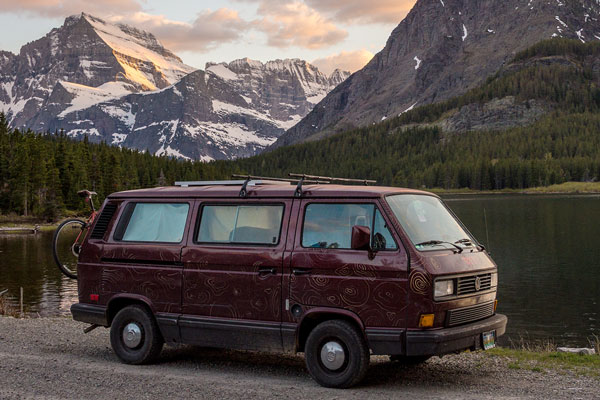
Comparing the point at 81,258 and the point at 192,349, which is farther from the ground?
the point at 81,258

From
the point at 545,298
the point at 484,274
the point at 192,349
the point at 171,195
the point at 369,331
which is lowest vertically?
the point at 545,298

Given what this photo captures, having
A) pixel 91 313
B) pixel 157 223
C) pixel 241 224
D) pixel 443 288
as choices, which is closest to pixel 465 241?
pixel 443 288

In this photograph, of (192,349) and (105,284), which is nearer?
(105,284)

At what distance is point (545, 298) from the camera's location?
40562mm

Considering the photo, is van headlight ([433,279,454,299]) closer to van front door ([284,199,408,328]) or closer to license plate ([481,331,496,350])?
van front door ([284,199,408,328])

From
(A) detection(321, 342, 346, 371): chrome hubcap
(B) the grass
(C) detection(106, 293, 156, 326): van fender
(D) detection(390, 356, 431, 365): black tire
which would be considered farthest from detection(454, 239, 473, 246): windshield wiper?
(C) detection(106, 293, 156, 326): van fender

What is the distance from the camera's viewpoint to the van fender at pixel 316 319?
10711 mm

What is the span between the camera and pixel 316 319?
11.2 metres

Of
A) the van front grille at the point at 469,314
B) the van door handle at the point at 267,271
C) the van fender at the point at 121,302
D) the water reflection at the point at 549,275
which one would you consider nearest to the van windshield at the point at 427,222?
the van front grille at the point at 469,314

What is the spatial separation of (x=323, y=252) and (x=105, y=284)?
4.83 metres

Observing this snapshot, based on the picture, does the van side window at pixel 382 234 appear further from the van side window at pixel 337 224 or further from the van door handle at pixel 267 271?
the van door handle at pixel 267 271

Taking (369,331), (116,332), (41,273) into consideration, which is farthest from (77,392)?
(41,273)

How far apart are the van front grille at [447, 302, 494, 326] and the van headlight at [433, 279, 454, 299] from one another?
0.99 ft

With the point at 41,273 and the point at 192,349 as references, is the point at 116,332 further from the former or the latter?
the point at 41,273
